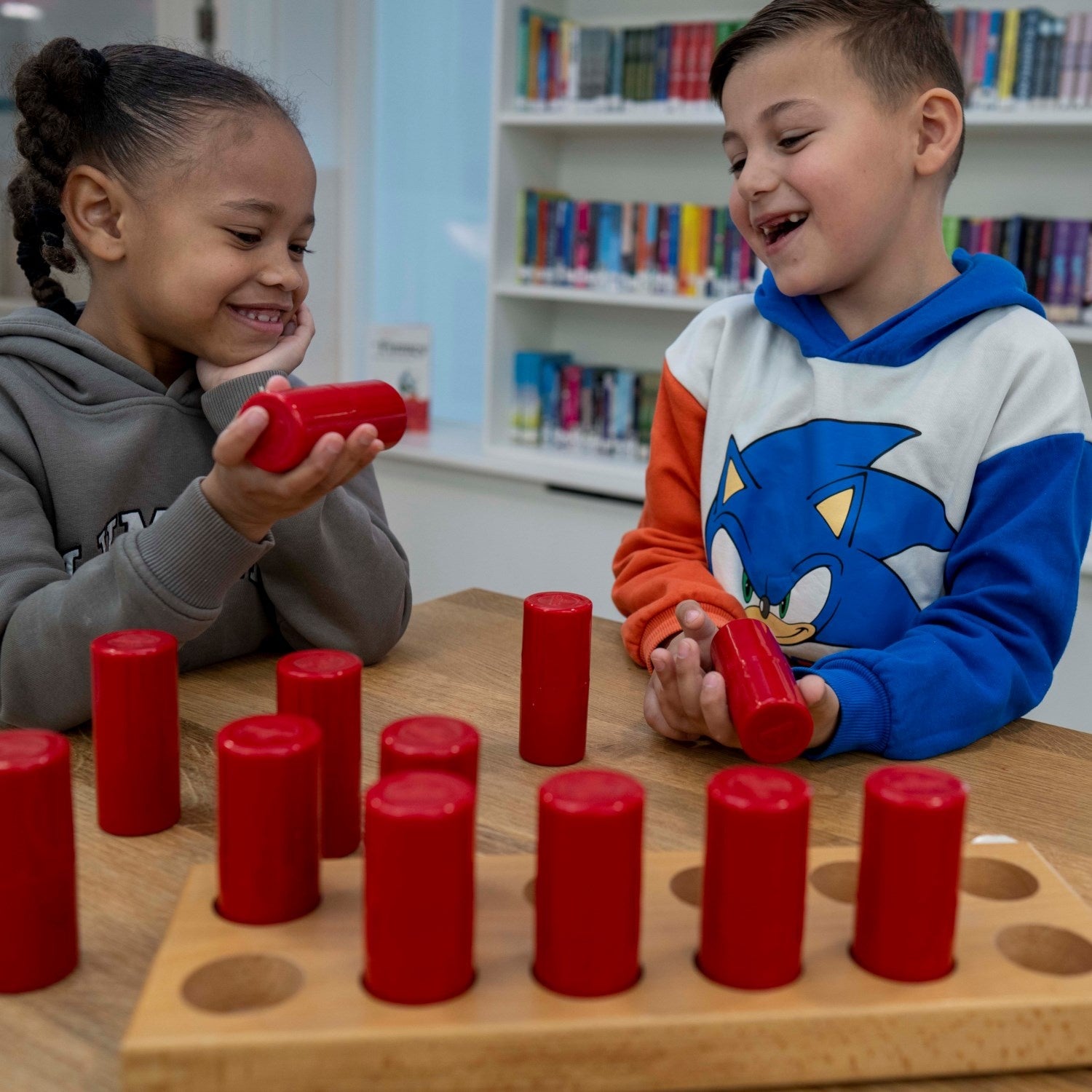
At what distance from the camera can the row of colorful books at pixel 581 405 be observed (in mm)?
3006

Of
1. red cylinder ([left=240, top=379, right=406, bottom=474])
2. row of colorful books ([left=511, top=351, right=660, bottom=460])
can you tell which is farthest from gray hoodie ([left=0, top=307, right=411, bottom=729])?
row of colorful books ([left=511, top=351, right=660, bottom=460])

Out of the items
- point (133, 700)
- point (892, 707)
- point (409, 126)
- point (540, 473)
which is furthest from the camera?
point (409, 126)

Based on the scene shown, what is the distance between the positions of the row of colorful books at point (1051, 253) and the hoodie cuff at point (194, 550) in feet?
6.94

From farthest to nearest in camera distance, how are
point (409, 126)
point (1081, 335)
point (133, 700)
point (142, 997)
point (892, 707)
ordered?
point (409, 126)
point (1081, 335)
point (892, 707)
point (133, 700)
point (142, 997)

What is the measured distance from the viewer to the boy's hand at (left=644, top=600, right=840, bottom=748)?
80 centimetres

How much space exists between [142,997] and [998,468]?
0.83 meters

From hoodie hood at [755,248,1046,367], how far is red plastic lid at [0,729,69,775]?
2.71 ft

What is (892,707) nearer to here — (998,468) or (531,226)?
(998,468)

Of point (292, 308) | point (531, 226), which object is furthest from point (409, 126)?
point (292, 308)

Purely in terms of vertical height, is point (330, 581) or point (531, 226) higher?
point (531, 226)

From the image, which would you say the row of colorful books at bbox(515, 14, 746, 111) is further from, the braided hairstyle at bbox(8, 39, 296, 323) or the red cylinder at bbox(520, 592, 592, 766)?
the red cylinder at bbox(520, 592, 592, 766)

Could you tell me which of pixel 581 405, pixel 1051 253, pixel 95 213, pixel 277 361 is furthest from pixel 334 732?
pixel 581 405

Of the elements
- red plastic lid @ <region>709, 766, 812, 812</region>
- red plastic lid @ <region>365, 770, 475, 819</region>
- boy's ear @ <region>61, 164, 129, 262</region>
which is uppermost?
boy's ear @ <region>61, 164, 129, 262</region>

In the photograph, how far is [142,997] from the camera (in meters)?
0.49
